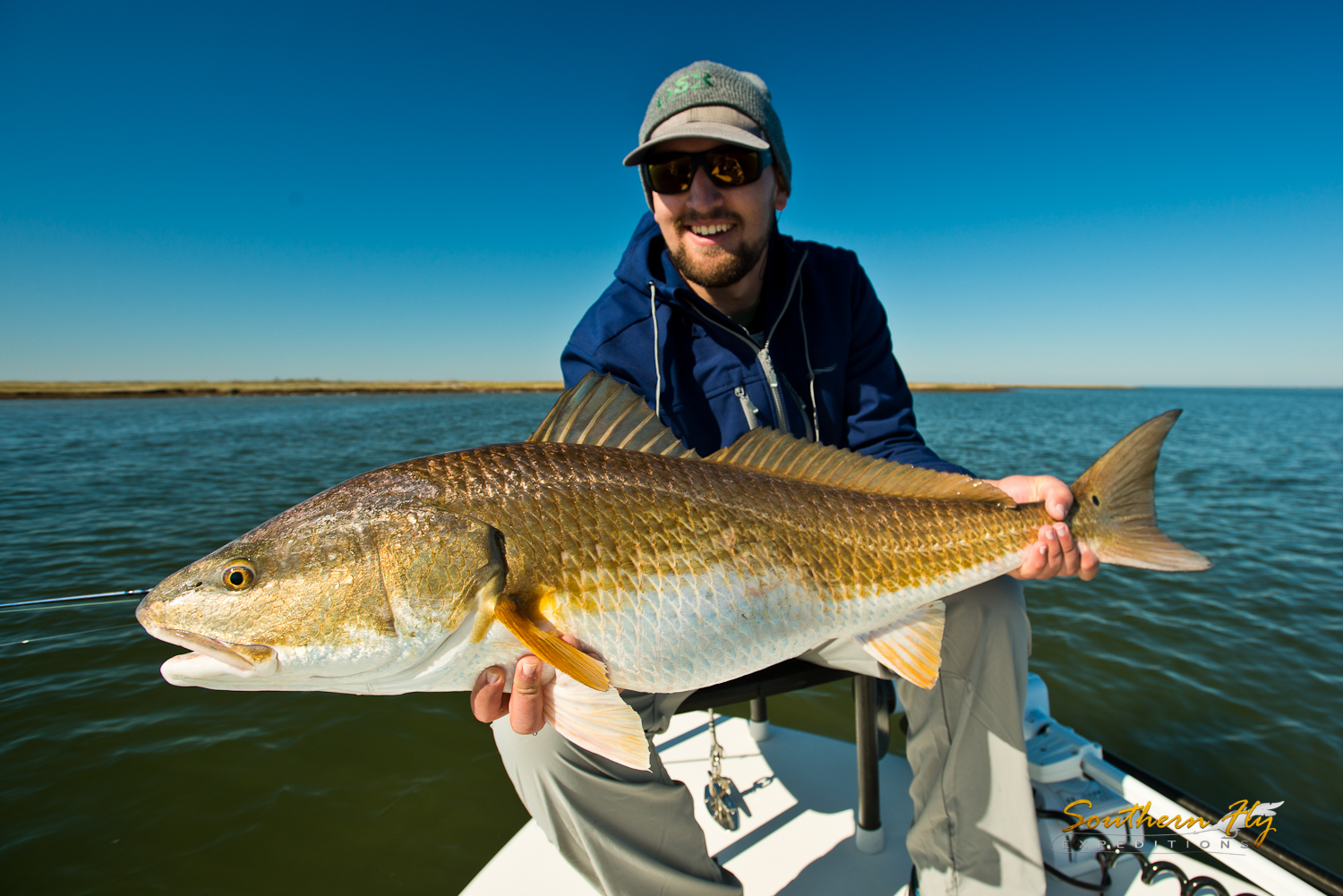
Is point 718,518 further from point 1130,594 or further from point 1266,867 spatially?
point 1130,594

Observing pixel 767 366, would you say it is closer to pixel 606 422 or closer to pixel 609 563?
pixel 606 422

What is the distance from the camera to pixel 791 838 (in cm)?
306

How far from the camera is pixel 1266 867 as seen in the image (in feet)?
7.85

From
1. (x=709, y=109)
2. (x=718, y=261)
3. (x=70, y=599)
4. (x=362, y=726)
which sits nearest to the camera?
(x=70, y=599)

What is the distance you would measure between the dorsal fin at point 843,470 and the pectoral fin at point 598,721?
2.99 feet

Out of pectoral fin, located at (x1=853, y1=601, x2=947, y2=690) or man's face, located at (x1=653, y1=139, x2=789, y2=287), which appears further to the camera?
man's face, located at (x1=653, y1=139, x2=789, y2=287)

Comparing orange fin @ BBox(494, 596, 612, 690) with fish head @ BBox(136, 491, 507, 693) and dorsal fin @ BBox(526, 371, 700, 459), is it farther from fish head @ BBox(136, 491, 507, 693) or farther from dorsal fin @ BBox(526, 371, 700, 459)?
dorsal fin @ BBox(526, 371, 700, 459)

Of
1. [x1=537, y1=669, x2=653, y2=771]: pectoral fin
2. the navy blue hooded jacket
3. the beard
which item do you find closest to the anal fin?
[x1=537, y1=669, x2=653, y2=771]: pectoral fin

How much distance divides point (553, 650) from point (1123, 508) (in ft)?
7.44

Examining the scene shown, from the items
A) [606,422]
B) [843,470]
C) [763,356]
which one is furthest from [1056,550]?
[606,422]

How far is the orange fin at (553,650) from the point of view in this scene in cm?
171

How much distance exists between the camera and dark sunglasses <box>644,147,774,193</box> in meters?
3.19

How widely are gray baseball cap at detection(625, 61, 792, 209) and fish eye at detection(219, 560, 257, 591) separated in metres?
2.63

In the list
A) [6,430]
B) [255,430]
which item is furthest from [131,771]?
[6,430]
